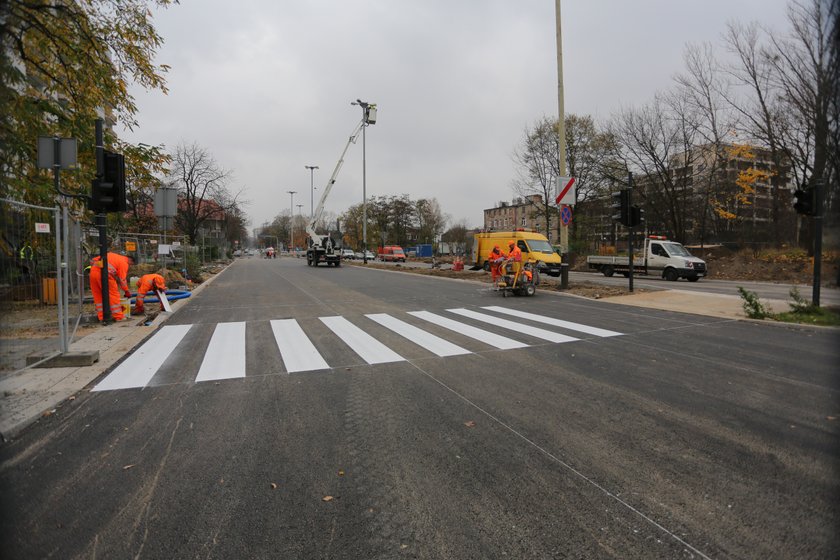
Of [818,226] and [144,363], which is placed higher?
[818,226]

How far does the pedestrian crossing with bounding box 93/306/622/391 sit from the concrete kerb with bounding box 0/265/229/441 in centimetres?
23

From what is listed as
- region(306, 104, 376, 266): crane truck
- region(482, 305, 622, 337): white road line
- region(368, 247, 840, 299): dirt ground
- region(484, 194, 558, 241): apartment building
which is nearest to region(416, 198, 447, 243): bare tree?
region(484, 194, 558, 241): apartment building

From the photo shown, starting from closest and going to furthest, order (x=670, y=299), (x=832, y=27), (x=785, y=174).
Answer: (x=832, y=27) → (x=670, y=299) → (x=785, y=174)

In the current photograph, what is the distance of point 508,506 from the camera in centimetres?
259

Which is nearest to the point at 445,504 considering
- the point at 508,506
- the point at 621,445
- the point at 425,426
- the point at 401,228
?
the point at 508,506

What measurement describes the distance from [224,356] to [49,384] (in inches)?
78.6

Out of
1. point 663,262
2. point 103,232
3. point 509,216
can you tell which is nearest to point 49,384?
point 103,232

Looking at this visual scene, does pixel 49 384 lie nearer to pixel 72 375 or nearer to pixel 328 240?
pixel 72 375

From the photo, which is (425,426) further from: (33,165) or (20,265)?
(33,165)

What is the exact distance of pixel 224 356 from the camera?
6.48 metres

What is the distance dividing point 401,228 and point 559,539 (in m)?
77.7

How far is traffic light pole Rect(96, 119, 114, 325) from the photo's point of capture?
8.01 m

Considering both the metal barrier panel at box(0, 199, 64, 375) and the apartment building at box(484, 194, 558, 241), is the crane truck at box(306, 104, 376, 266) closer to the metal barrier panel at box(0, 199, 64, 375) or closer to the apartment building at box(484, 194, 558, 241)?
the metal barrier panel at box(0, 199, 64, 375)

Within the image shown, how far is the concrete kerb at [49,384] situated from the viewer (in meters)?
4.01
